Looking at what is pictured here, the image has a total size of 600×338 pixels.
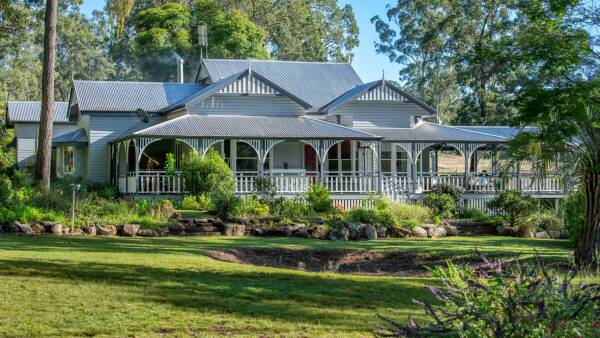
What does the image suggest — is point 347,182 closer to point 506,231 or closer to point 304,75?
point 506,231

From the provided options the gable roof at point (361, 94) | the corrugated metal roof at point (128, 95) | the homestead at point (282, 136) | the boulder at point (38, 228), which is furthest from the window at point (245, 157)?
A: the boulder at point (38, 228)

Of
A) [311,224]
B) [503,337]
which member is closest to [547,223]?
[311,224]

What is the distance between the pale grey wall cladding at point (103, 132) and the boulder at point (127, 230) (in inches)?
613

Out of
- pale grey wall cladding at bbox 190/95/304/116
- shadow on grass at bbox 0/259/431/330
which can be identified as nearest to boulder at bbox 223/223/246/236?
shadow on grass at bbox 0/259/431/330

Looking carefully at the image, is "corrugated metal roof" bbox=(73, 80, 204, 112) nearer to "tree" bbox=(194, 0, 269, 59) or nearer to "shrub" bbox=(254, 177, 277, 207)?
"shrub" bbox=(254, 177, 277, 207)

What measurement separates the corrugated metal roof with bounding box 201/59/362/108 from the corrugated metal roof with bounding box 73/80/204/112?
1.59 meters

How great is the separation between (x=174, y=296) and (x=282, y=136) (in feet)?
62.9

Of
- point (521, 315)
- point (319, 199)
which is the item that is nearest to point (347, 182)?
point (319, 199)

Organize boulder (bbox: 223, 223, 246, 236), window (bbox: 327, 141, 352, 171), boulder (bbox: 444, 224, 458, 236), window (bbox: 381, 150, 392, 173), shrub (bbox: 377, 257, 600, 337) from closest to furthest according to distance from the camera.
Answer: shrub (bbox: 377, 257, 600, 337)
boulder (bbox: 223, 223, 246, 236)
boulder (bbox: 444, 224, 458, 236)
window (bbox: 327, 141, 352, 171)
window (bbox: 381, 150, 392, 173)

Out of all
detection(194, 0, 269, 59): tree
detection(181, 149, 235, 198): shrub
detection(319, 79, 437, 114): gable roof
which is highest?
detection(194, 0, 269, 59): tree

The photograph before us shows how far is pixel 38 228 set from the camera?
740 inches

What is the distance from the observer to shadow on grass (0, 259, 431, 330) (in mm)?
10000

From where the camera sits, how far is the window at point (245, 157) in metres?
32.5

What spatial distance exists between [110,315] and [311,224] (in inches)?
520
